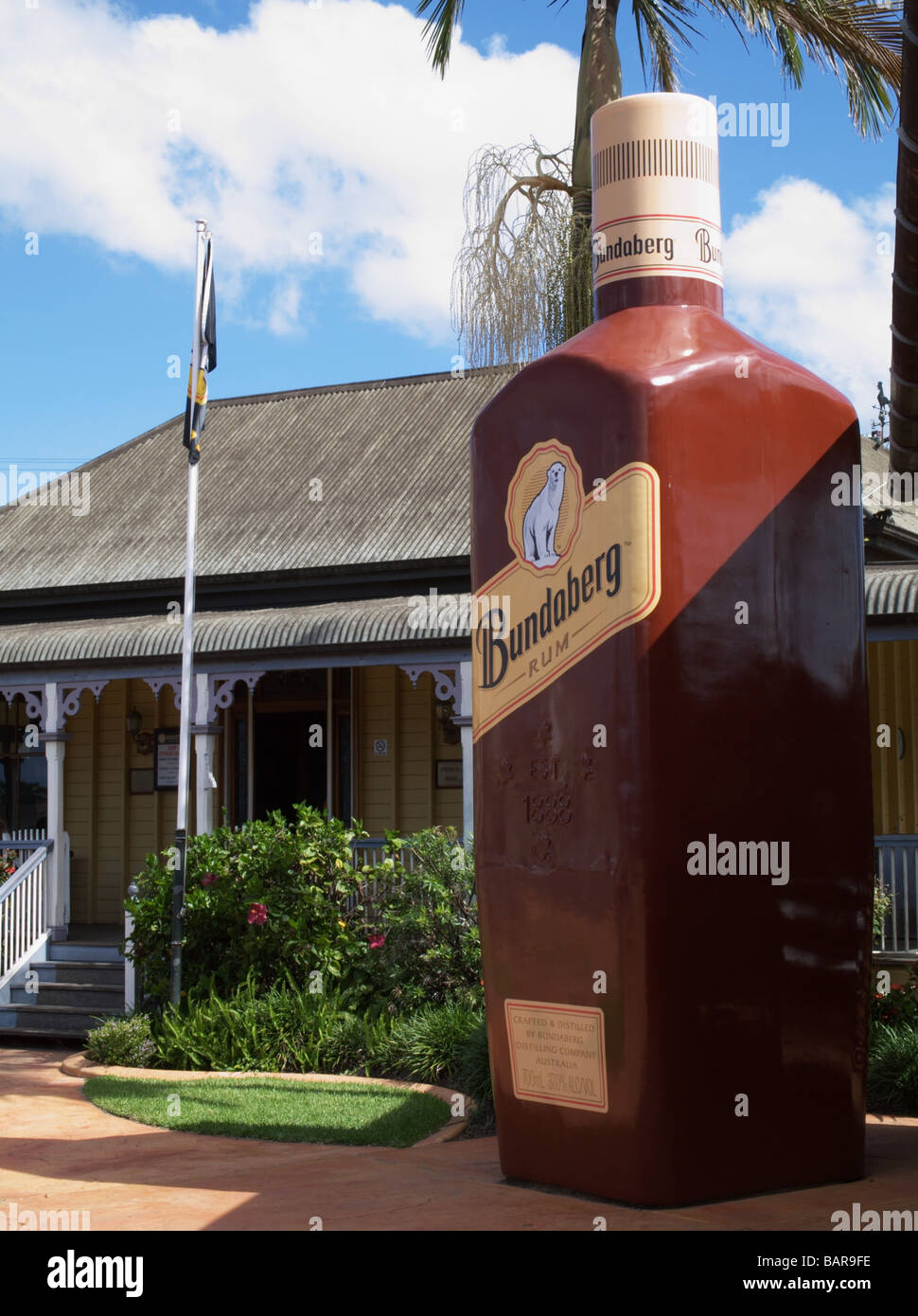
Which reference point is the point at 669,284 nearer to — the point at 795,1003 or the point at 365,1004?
the point at 795,1003

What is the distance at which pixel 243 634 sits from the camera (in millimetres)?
12812

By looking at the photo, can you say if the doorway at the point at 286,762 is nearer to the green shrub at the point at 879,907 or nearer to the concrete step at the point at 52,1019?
the concrete step at the point at 52,1019

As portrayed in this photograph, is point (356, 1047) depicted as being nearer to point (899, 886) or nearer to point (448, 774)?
point (448, 774)

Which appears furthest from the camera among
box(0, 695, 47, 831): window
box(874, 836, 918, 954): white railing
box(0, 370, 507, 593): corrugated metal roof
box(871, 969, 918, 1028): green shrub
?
box(0, 695, 47, 831): window

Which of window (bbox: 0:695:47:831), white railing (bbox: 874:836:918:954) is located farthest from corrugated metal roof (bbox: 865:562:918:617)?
window (bbox: 0:695:47:831)

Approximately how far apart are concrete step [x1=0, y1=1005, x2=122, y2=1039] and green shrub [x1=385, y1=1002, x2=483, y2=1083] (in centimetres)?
363

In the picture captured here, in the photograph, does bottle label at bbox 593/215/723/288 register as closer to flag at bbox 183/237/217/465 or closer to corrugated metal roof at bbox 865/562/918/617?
corrugated metal roof at bbox 865/562/918/617

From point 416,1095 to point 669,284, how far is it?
17.0 feet

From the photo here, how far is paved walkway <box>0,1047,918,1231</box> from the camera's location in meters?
5.31

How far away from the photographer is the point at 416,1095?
8531 mm

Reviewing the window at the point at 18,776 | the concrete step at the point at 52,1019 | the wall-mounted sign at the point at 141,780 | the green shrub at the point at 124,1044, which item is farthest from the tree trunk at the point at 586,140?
the window at the point at 18,776

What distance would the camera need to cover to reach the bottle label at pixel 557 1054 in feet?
18.2

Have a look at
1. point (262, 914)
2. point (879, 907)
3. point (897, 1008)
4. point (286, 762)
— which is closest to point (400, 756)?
point (286, 762)
